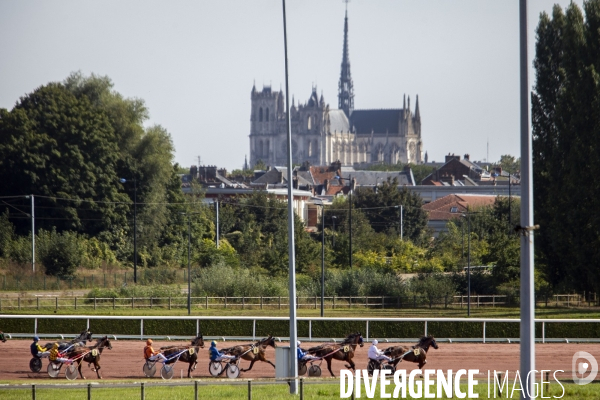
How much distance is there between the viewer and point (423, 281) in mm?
49219

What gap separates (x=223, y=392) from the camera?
19125 millimetres

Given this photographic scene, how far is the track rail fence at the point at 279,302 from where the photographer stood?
144 feet

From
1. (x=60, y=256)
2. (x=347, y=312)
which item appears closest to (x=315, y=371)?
(x=347, y=312)

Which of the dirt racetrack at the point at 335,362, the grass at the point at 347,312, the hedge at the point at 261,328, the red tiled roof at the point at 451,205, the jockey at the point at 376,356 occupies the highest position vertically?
the red tiled roof at the point at 451,205

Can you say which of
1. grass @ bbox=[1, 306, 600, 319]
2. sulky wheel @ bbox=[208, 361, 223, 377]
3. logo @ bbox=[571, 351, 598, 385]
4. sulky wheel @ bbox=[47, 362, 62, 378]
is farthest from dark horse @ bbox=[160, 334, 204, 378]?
grass @ bbox=[1, 306, 600, 319]

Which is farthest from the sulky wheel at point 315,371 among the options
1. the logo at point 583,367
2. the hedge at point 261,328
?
the hedge at point 261,328

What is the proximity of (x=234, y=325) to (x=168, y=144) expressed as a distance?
42.1 meters

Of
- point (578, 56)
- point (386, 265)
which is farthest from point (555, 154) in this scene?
point (386, 265)

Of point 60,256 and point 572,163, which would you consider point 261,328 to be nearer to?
point 572,163

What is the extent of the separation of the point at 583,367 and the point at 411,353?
5290mm

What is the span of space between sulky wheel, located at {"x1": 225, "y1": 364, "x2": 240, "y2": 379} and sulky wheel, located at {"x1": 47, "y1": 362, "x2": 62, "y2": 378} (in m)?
4.27

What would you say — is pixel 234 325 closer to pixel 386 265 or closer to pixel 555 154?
pixel 555 154

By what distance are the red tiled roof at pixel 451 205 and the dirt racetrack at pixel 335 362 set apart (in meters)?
68.5

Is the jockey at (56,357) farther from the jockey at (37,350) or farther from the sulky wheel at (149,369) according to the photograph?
the sulky wheel at (149,369)
